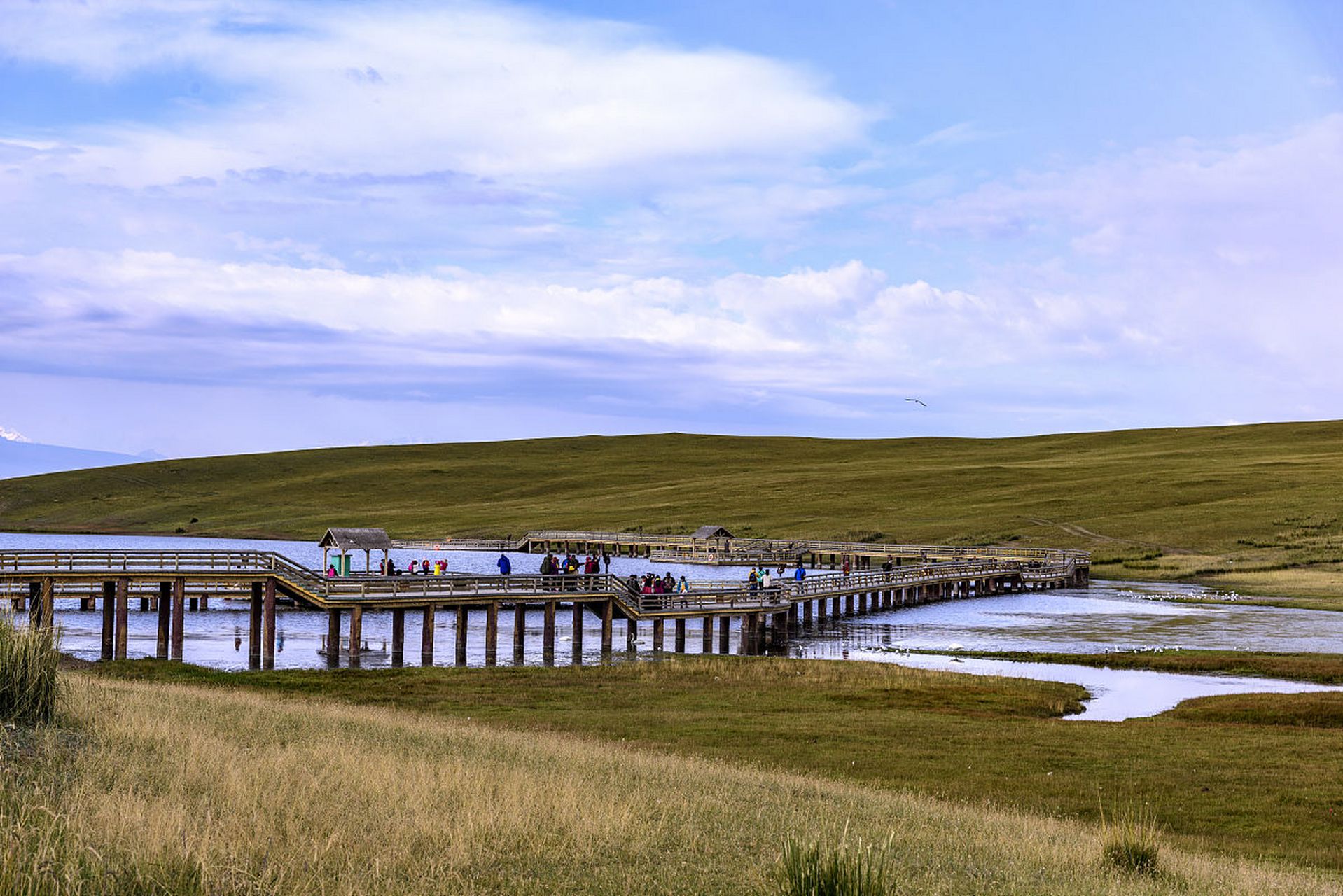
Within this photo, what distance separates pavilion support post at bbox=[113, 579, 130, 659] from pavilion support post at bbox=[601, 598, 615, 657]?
17789 millimetres

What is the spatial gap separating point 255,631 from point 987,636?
3368 centimetres

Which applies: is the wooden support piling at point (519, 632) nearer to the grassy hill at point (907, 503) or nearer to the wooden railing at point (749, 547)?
the grassy hill at point (907, 503)

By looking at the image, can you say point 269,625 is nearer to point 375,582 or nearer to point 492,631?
point 375,582

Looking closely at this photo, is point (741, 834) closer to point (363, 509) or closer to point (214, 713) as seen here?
point (214, 713)

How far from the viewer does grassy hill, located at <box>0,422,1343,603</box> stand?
4035 inches

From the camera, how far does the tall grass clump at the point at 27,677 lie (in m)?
17.8

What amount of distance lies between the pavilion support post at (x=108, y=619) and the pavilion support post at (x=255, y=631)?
189 inches

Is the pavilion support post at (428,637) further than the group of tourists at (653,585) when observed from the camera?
No

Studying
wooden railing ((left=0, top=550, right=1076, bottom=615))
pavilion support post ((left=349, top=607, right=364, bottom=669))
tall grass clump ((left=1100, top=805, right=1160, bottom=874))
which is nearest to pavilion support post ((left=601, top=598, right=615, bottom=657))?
wooden railing ((left=0, top=550, right=1076, bottom=615))

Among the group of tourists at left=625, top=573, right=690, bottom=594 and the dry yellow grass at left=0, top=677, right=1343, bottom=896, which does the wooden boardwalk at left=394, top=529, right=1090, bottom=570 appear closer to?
the group of tourists at left=625, top=573, right=690, bottom=594

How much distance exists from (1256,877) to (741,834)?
22.1ft

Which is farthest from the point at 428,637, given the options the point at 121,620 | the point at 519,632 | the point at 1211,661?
the point at 1211,661

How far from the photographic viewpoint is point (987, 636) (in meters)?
60.8

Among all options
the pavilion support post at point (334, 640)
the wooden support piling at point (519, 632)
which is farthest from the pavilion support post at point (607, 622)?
the pavilion support post at point (334, 640)
